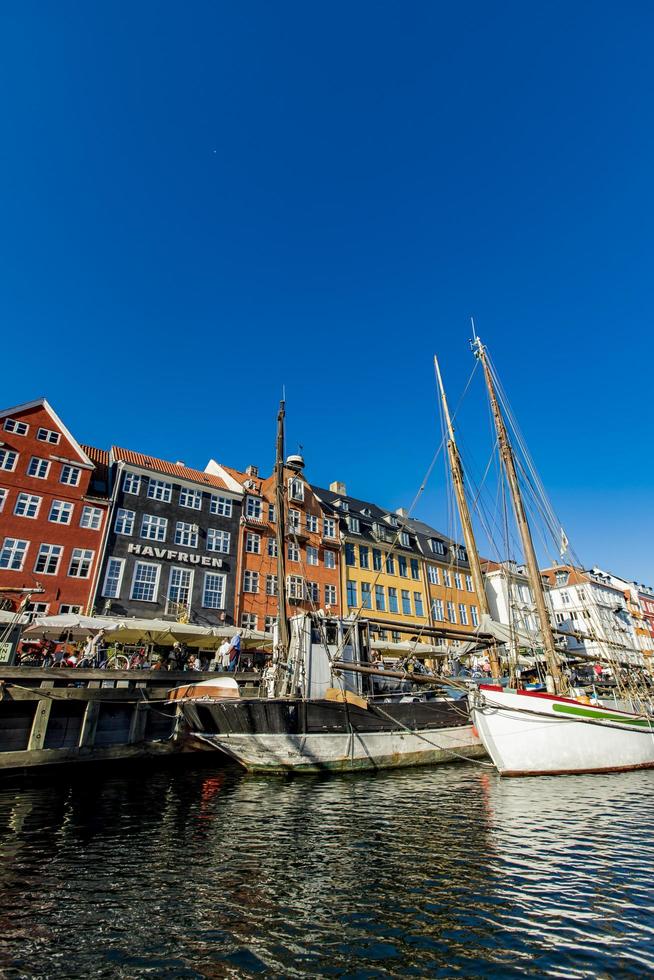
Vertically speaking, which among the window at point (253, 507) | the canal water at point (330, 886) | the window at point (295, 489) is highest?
the window at point (295, 489)

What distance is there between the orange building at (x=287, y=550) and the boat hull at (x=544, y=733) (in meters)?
21.7

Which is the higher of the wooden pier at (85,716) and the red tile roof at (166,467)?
the red tile roof at (166,467)

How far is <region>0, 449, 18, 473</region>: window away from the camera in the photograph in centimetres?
3219

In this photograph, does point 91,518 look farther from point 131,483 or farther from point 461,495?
point 461,495

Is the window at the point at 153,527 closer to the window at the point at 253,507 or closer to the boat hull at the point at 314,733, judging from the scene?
the window at the point at 253,507

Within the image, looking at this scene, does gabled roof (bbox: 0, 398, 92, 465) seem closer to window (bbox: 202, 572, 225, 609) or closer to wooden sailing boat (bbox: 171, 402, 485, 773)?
window (bbox: 202, 572, 225, 609)

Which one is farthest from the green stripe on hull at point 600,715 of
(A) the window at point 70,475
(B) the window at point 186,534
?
(A) the window at point 70,475

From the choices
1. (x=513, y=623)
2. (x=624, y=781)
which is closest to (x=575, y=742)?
(x=624, y=781)

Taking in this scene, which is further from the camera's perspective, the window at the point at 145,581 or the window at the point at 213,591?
the window at the point at 213,591

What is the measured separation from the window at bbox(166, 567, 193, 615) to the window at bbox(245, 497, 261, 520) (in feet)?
25.2

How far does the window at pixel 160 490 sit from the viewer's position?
1469 inches

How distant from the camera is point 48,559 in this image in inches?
1231

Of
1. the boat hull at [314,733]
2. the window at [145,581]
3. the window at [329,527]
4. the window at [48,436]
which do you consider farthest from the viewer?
the window at [329,527]

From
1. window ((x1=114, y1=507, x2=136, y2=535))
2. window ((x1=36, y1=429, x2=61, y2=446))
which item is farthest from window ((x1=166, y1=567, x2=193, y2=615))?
window ((x1=36, y1=429, x2=61, y2=446))
